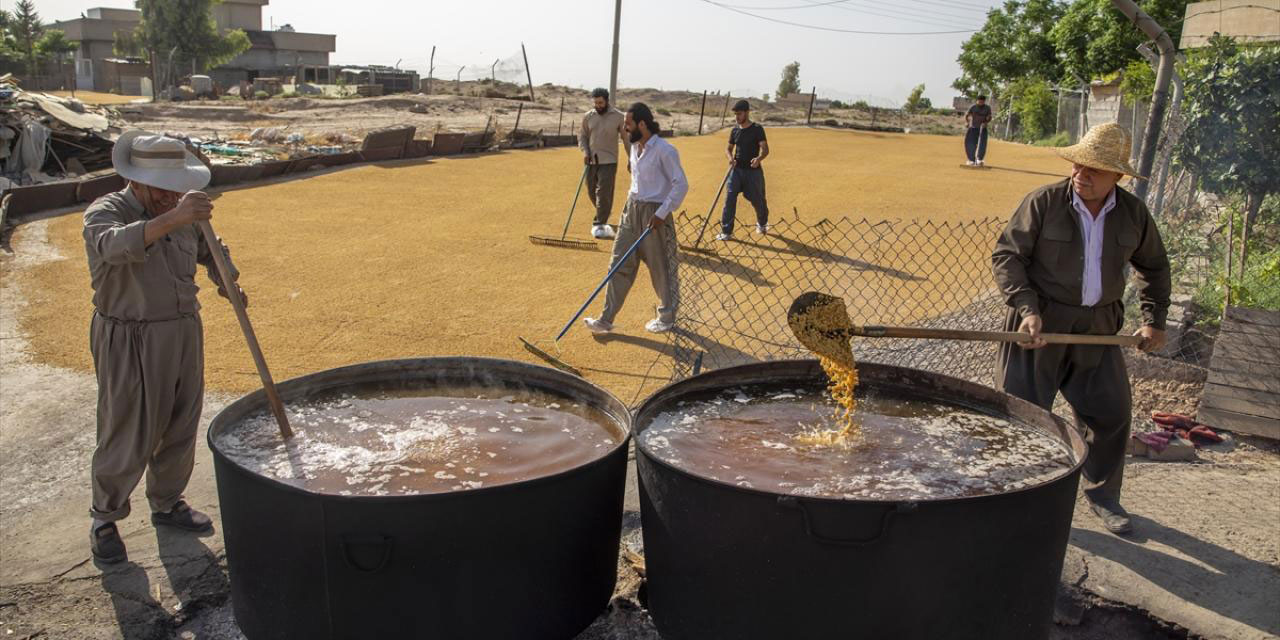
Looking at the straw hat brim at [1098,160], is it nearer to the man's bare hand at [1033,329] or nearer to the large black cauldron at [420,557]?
the man's bare hand at [1033,329]

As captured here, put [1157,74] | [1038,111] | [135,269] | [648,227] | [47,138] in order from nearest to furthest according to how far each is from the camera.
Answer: [135,269] < [1157,74] < [648,227] < [47,138] < [1038,111]

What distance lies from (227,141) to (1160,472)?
1998 centimetres

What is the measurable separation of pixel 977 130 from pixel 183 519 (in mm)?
18957

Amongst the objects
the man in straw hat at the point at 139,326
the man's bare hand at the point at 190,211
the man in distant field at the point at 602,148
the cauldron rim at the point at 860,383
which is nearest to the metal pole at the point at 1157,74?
the cauldron rim at the point at 860,383

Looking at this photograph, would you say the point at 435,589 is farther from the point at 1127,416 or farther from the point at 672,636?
the point at 1127,416

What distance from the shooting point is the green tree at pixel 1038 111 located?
33.3 meters

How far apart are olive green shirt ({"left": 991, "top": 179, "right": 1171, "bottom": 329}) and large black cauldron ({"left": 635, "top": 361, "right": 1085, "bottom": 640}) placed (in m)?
1.47

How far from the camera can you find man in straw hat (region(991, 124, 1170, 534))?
4.13 m

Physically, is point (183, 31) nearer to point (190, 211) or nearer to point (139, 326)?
point (139, 326)

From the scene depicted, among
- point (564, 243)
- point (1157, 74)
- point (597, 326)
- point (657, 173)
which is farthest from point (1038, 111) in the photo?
point (1157, 74)

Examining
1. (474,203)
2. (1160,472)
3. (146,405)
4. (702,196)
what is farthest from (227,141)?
(1160,472)

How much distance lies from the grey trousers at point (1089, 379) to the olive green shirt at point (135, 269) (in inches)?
145

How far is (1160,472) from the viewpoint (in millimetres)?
5219

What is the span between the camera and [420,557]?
9.18 feet
